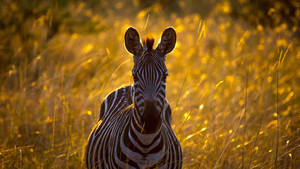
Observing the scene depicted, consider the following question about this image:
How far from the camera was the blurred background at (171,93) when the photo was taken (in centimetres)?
380

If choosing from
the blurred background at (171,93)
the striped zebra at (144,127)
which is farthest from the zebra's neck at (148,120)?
the blurred background at (171,93)

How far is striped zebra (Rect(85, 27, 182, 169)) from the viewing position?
8.21 ft

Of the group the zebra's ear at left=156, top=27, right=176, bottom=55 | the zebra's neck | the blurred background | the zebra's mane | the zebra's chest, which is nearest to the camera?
the zebra's neck

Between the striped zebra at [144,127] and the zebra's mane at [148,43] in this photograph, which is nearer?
the striped zebra at [144,127]

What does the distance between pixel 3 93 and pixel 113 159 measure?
360cm

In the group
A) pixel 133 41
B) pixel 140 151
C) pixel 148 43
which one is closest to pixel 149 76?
pixel 148 43

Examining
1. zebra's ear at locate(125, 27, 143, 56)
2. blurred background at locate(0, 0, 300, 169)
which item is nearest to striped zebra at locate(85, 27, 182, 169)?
zebra's ear at locate(125, 27, 143, 56)

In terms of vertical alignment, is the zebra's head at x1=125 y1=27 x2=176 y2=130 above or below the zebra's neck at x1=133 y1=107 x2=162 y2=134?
above

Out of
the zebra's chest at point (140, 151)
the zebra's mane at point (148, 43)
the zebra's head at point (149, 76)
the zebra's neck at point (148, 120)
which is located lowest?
the zebra's chest at point (140, 151)

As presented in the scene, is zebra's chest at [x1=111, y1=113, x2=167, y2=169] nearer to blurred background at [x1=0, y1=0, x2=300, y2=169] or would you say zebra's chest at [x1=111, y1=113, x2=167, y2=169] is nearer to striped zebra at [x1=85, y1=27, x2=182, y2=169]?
striped zebra at [x1=85, y1=27, x2=182, y2=169]

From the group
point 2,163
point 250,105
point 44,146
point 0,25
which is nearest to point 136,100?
point 2,163

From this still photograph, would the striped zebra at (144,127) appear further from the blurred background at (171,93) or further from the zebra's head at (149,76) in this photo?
the blurred background at (171,93)

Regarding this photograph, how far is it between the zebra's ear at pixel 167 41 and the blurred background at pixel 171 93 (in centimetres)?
33

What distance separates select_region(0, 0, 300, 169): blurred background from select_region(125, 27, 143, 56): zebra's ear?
0.34 metres
